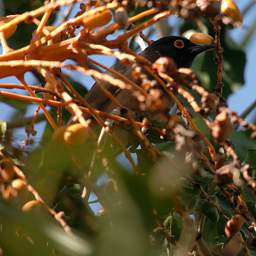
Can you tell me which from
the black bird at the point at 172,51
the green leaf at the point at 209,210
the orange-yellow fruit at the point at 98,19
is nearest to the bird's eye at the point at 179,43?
the black bird at the point at 172,51

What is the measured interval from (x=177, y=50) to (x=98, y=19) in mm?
2694

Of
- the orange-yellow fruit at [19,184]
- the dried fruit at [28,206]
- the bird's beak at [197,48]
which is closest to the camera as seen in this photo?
the dried fruit at [28,206]

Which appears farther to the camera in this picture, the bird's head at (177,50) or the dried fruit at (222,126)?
the bird's head at (177,50)

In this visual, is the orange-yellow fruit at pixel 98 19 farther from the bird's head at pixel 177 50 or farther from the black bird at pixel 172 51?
the bird's head at pixel 177 50

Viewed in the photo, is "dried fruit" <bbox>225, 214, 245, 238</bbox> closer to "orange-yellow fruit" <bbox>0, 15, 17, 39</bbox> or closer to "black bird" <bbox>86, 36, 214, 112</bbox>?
"orange-yellow fruit" <bbox>0, 15, 17, 39</bbox>

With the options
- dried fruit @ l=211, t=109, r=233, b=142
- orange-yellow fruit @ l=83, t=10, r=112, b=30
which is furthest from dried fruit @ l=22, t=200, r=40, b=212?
orange-yellow fruit @ l=83, t=10, r=112, b=30

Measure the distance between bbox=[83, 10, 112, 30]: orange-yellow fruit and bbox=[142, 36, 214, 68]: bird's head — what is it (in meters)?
2.36

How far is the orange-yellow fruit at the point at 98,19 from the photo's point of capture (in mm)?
1979

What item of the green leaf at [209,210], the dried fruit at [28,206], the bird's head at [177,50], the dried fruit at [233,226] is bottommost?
the bird's head at [177,50]

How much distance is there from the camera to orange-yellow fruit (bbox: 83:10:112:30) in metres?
1.98

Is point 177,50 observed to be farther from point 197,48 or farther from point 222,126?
point 222,126

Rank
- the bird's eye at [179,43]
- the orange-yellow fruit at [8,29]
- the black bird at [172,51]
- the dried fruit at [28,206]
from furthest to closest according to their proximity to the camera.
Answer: the bird's eye at [179,43] < the black bird at [172,51] < the orange-yellow fruit at [8,29] < the dried fruit at [28,206]

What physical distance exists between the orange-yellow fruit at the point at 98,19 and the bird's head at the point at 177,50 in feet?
7.76

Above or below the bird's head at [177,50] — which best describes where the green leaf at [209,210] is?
above
